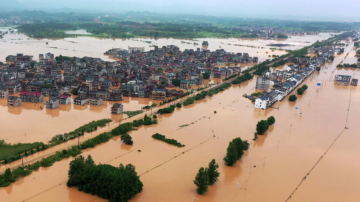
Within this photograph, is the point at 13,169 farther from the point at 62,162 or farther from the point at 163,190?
the point at 163,190

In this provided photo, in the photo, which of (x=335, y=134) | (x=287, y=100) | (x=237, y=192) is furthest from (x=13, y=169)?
(x=287, y=100)

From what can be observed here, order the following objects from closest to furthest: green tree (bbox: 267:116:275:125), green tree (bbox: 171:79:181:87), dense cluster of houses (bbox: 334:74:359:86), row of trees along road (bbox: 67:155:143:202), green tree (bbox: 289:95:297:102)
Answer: row of trees along road (bbox: 67:155:143:202) → green tree (bbox: 267:116:275:125) → green tree (bbox: 289:95:297:102) → green tree (bbox: 171:79:181:87) → dense cluster of houses (bbox: 334:74:359:86)

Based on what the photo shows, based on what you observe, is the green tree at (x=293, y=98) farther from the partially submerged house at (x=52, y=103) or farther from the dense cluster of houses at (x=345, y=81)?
the partially submerged house at (x=52, y=103)

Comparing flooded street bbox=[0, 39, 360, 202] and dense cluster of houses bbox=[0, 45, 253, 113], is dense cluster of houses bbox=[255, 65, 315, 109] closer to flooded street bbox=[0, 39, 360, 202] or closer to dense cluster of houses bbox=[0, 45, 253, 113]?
flooded street bbox=[0, 39, 360, 202]

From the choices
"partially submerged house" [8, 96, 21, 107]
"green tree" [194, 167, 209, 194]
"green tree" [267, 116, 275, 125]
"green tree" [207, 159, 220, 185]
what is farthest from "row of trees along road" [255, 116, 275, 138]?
"partially submerged house" [8, 96, 21, 107]

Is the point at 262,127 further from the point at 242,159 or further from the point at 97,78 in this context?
the point at 97,78

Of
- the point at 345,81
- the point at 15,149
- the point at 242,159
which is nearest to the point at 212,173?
the point at 242,159
